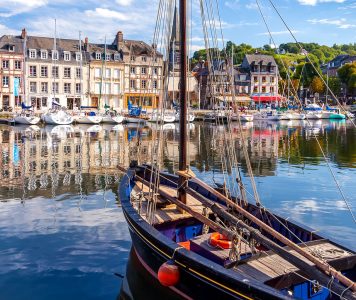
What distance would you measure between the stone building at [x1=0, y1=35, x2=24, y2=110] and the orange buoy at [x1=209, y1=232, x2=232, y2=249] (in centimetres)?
7247

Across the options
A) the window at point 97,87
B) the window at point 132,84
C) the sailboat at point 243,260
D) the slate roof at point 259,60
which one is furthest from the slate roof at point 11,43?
the sailboat at point 243,260

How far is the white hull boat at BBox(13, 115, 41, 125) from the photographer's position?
208 feet

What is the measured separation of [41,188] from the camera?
70.5 ft

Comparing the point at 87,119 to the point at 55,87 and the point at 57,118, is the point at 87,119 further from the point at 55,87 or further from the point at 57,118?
the point at 55,87

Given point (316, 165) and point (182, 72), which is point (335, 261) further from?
point (316, 165)

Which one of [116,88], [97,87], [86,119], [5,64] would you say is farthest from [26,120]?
[116,88]

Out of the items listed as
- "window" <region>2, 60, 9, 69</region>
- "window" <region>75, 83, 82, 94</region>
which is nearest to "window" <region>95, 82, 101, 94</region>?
"window" <region>75, 83, 82, 94</region>

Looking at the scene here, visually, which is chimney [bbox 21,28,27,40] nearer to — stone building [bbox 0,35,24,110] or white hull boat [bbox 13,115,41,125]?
stone building [bbox 0,35,24,110]

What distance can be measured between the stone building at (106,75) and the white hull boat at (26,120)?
19.0m

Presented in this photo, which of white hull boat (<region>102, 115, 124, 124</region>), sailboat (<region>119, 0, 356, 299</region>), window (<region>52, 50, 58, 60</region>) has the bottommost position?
sailboat (<region>119, 0, 356, 299</region>)

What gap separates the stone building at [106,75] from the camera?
83062mm

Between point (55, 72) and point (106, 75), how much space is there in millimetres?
9827

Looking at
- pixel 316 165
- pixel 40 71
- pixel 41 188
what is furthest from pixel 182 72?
pixel 40 71

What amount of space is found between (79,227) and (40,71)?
69.0 m
